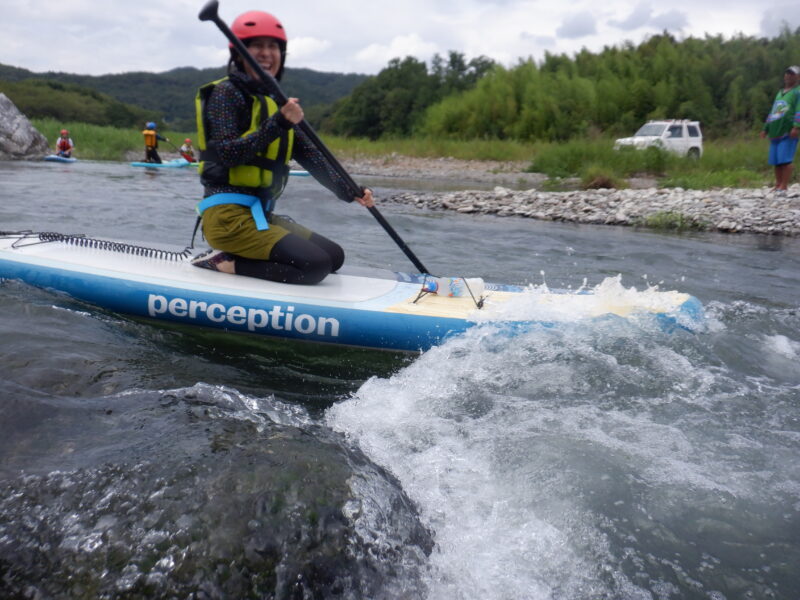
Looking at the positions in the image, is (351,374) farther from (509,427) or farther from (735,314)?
(735,314)

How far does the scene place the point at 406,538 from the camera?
179 centimetres

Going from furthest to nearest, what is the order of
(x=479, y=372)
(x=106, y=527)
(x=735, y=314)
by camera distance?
1. (x=735, y=314)
2. (x=479, y=372)
3. (x=106, y=527)

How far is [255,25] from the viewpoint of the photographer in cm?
319

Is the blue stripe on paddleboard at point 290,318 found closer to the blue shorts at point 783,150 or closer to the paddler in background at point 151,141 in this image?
the blue shorts at point 783,150

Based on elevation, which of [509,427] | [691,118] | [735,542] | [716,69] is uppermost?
[716,69]

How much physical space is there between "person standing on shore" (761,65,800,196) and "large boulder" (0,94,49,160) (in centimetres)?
1582

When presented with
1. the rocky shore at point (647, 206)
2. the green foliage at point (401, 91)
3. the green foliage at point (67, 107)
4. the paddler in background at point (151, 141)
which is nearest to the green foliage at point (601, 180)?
the rocky shore at point (647, 206)

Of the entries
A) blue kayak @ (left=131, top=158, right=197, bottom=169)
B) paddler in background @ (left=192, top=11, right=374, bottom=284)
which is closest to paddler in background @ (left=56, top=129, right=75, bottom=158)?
blue kayak @ (left=131, top=158, right=197, bottom=169)

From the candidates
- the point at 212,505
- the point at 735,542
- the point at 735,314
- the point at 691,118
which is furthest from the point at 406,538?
the point at 691,118

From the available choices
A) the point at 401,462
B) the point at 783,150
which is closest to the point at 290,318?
the point at 401,462

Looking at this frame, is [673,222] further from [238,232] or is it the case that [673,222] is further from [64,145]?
[64,145]

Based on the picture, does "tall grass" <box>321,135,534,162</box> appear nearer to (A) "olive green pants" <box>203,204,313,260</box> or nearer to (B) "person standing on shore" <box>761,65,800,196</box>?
(B) "person standing on shore" <box>761,65,800,196</box>

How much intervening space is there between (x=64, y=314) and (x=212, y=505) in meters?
1.92

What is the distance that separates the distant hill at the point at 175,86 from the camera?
71.7 meters
